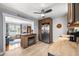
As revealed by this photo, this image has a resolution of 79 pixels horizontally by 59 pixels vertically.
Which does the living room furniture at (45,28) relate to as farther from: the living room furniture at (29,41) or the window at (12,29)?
the window at (12,29)

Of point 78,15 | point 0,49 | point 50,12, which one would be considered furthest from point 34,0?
point 0,49

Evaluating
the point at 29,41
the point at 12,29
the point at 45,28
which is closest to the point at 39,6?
the point at 45,28

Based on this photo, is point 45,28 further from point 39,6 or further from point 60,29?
point 39,6

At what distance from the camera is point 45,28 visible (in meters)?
1.75

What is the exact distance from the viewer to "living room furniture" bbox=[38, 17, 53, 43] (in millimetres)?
1604

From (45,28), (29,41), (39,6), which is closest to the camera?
(39,6)

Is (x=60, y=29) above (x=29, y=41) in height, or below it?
above

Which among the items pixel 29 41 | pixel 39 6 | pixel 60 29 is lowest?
pixel 29 41

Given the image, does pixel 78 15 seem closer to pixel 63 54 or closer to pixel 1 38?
pixel 63 54

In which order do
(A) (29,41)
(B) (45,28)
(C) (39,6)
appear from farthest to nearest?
(A) (29,41)
(B) (45,28)
(C) (39,6)

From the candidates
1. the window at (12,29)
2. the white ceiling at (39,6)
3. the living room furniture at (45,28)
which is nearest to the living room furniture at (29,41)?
the living room furniture at (45,28)

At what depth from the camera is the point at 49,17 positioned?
1.55 meters

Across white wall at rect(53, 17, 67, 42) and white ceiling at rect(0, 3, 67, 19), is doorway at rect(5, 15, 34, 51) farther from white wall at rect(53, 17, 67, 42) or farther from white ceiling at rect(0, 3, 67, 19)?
white wall at rect(53, 17, 67, 42)

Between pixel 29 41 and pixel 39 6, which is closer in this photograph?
pixel 39 6
